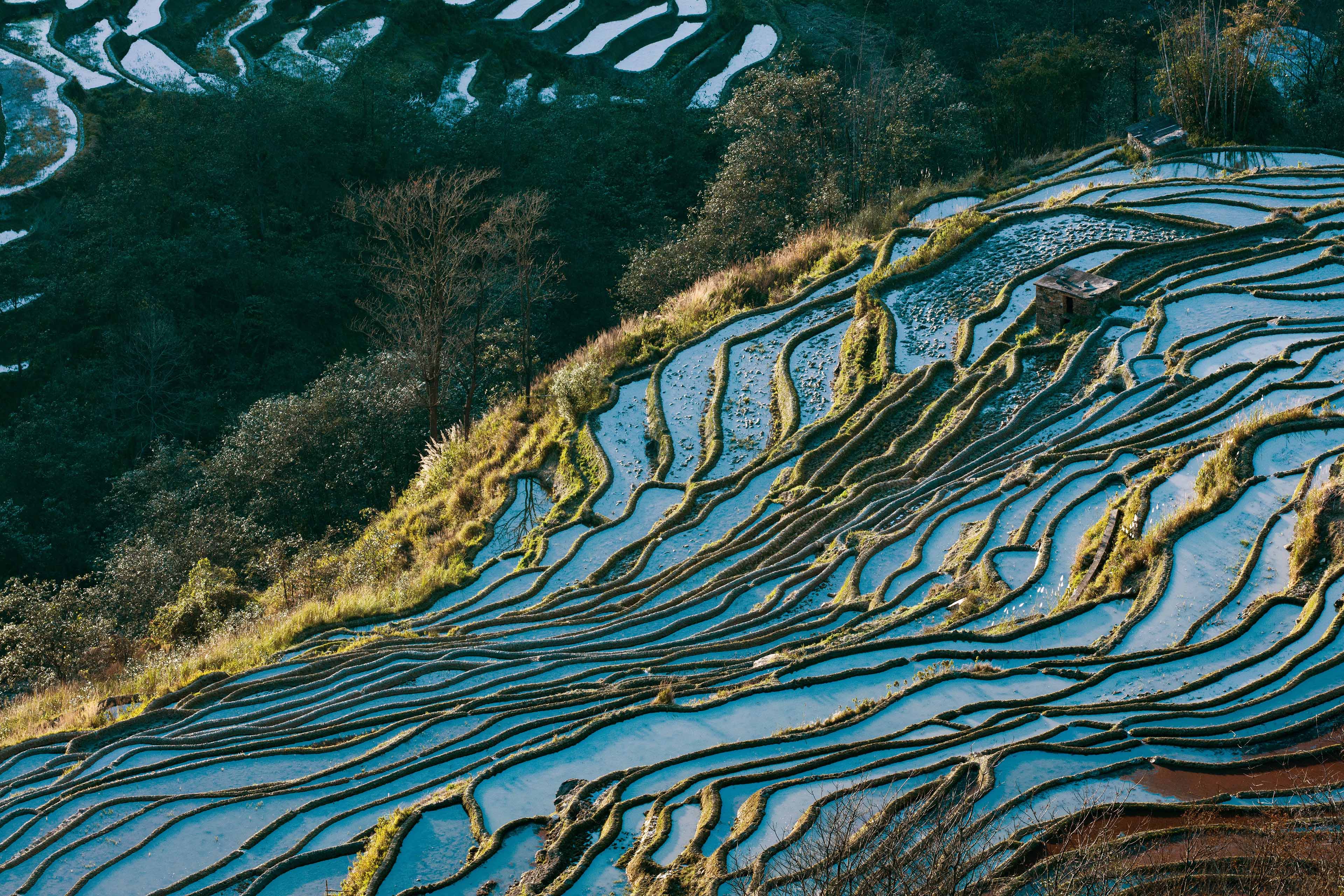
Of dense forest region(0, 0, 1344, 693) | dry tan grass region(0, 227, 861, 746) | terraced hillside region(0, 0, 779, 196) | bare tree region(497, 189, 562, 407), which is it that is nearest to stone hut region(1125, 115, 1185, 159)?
dense forest region(0, 0, 1344, 693)

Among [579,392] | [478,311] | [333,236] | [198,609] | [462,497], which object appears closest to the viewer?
[198,609]

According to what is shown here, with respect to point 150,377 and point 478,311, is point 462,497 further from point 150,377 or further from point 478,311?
point 150,377

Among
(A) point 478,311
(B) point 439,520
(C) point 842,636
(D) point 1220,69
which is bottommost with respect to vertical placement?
(C) point 842,636

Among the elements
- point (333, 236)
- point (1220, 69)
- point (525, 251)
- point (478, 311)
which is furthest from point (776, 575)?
point (333, 236)

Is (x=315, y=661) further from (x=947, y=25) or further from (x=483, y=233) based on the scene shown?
(x=947, y=25)

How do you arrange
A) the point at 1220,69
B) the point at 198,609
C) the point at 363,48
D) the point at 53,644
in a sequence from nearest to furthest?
the point at 198,609
the point at 53,644
the point at 1220,69
the point at 363,48

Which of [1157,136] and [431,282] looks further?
[1157,136]

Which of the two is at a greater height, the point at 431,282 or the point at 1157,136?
the point at 431,282
